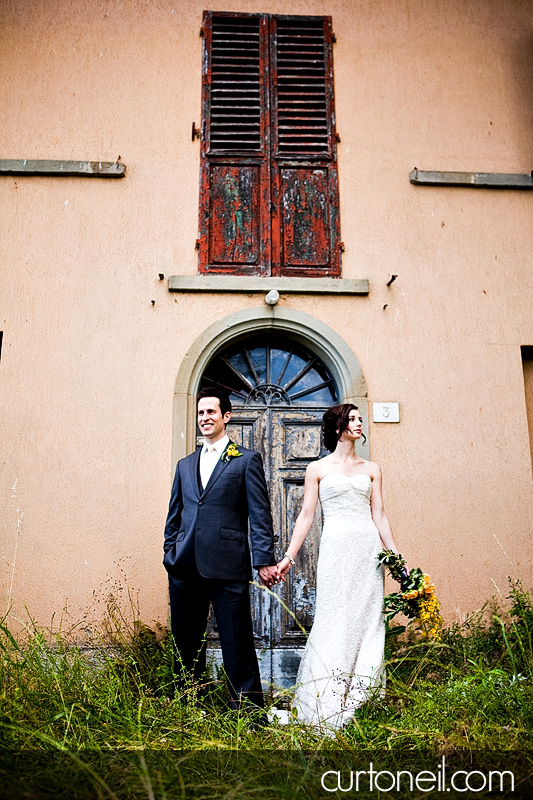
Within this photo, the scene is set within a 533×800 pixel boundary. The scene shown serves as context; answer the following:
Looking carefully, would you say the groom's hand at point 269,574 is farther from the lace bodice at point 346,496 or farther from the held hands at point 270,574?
the lace bodice at point 346,496

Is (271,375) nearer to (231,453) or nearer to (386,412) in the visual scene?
(386,412)

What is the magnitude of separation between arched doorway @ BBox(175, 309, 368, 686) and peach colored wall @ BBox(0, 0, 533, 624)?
0.18m

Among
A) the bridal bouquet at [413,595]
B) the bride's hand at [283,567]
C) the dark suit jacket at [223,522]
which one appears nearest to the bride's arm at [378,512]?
the bridal bouquet at [413,595]

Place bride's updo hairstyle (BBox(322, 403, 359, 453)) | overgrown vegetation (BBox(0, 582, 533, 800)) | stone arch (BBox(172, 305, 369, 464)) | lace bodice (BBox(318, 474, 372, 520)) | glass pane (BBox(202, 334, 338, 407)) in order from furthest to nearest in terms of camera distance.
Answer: glass pane (BBox(202, 334, 338, 407)), stone arch (BBox(172, 305, 369, 464)), bride's updo hairstyle (BBox(322, 403, 359, 453)), lace bodice (BBox(318, 474, 372, 520)), overgrown vegetation (BBox(0, 582, 533, 800))

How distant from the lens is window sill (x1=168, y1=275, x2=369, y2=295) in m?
5.96

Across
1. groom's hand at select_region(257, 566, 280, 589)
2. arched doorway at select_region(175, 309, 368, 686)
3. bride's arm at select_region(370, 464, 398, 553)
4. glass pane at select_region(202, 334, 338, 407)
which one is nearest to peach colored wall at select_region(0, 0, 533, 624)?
arched doorway at select_region(175, 309, 368, 686)

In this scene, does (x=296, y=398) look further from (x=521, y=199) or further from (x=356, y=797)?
(x=356, y=797)

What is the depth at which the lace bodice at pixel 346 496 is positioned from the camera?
4.35 m

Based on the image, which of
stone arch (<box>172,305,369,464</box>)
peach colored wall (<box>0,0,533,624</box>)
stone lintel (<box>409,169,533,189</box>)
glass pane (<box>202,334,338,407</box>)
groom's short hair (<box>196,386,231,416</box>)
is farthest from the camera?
stone lintel (<box>409,169,533,189</box>)

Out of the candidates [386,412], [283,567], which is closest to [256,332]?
[386,412]

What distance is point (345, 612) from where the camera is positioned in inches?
161

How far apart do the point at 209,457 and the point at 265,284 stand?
2.32m

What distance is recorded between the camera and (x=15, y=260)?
19.7ft

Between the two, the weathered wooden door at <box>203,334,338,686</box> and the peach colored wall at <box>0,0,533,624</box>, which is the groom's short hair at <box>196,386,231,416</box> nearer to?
the peach colored wall at <box>0,0,533,624</box>
